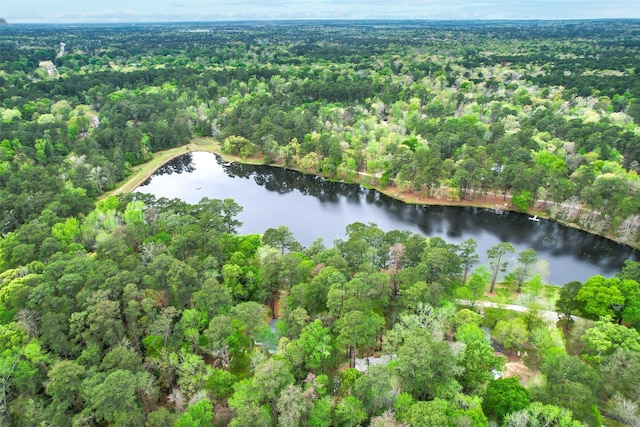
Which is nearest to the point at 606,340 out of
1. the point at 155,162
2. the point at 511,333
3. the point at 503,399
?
the point at 511,333

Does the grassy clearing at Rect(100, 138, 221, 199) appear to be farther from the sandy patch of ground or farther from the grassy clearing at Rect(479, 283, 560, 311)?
the sandy patch of ground

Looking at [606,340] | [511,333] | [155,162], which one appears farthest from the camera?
[155,162]

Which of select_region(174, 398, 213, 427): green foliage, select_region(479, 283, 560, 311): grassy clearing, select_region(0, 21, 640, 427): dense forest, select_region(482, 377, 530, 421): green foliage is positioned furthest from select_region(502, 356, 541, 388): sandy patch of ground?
select_region(174, 398, 213, 427): green foliage

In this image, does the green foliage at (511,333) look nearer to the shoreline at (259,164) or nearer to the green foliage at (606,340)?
the green foliage at (606,340)

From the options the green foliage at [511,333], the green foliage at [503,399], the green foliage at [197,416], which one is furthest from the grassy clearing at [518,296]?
the green foliage at [197,416]

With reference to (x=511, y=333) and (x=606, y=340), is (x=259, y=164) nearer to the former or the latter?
(x=511, y=333)

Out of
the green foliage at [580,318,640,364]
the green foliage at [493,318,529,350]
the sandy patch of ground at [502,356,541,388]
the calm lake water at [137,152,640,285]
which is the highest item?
the green foliage at [580,318,640,364]

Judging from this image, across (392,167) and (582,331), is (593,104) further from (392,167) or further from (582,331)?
(582,331)
